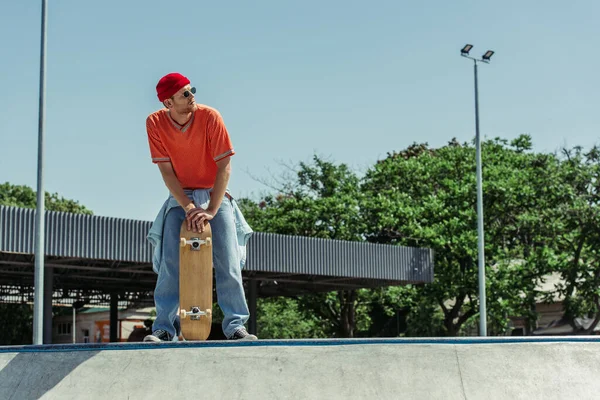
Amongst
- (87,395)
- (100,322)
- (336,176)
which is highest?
(336,176)

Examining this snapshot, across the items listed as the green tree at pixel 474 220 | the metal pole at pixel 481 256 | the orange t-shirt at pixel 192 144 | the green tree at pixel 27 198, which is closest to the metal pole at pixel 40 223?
the orange t-shirt at pixel 192 144

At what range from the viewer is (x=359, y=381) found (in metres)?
5.79

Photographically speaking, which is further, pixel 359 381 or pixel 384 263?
pixel 384 263

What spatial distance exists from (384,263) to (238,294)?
21.2 meters

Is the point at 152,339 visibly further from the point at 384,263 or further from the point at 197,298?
the point at 384,263

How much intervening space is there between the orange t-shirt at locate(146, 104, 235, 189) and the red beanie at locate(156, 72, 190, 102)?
200 mm

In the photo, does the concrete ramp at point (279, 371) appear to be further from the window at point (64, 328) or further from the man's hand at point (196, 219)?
the window at point (64, 328)

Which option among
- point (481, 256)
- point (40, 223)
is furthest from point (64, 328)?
point (40, 223)

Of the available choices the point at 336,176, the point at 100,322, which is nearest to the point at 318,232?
the point at 336,176

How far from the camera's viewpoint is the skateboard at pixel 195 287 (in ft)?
21.8

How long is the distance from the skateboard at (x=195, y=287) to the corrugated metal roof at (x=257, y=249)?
1444cm

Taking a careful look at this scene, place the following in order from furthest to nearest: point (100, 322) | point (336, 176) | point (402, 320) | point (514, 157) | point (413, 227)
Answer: point (100, 322)
point (402, 320)
point (336, 176)
point (514, 157)
point (413, 227)

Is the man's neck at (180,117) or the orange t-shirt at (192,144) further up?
the man's neck at (180,117)

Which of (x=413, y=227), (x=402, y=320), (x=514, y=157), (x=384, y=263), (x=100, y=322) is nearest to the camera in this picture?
(x=384, y=263)
